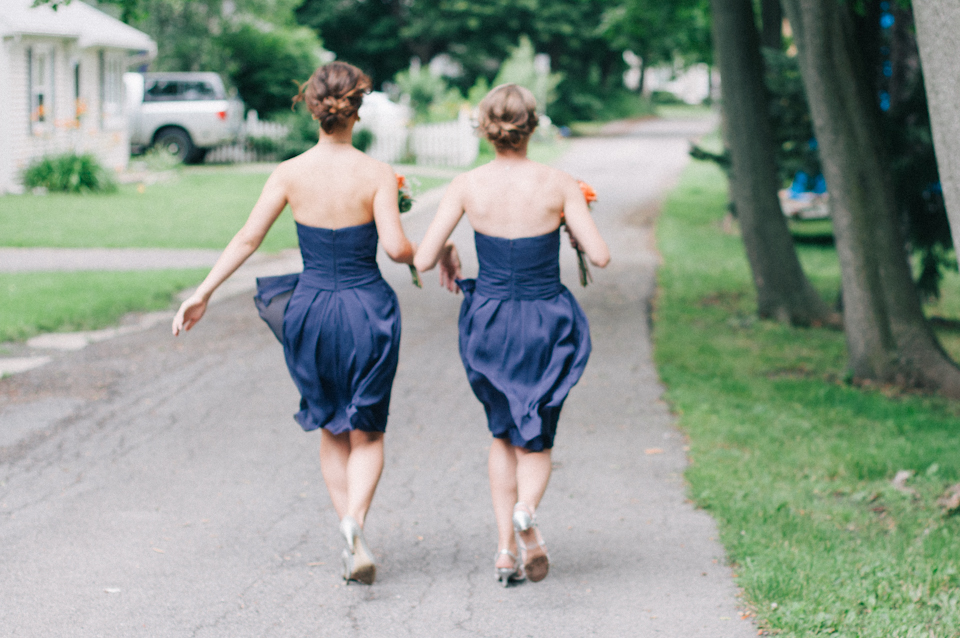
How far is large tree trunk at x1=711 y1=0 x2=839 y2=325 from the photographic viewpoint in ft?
32.3

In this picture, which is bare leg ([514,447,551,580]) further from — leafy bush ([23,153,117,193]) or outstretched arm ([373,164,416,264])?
leafy bush ([23,153,117,193])

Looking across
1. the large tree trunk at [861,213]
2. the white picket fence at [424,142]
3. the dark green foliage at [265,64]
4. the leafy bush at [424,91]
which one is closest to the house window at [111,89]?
the dark green foliage at [265,64]

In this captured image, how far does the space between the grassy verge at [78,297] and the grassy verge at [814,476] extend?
489 centimetres

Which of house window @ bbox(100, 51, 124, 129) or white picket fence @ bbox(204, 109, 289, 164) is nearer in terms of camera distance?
house window @ bbox(100, 51, 124, 129)

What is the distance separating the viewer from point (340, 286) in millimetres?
4035

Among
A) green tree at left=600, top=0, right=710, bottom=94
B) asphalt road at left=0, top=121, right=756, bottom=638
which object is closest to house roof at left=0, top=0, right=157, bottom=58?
green tree at left=600, top=0, right=710, bottom=94

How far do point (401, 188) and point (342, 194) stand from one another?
1.24ft

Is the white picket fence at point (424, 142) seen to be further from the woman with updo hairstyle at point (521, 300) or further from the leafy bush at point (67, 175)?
the woman with updo hairstyle at point (521, 300)

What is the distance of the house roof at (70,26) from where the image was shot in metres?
18.0

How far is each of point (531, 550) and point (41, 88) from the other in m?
18.7

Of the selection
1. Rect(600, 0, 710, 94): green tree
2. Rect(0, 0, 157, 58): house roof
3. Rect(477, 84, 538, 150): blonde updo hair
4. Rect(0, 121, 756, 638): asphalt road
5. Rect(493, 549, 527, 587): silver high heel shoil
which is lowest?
Rect(0, 121, 756, 638): asphalt road

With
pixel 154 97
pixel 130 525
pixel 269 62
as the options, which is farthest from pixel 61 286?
pixel 269 62

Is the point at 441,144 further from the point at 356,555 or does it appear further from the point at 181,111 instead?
the point at 356,555

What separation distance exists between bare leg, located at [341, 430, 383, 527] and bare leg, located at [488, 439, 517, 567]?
1.53 ft
